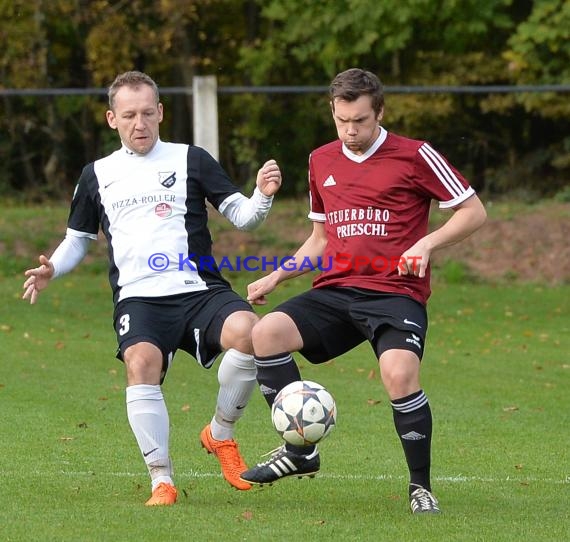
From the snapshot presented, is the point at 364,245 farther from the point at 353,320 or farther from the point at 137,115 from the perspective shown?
the point at 137,115

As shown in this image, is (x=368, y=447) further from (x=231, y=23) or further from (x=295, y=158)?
(x=231, y=23)

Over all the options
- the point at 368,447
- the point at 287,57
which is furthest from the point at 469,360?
the point at 287,57

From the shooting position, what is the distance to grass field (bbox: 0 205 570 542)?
577 cm

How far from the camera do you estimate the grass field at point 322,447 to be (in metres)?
5.77

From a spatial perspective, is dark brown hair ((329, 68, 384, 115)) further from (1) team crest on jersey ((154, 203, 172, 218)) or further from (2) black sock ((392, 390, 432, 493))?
(2) black sock ((392, 390, 432, 493))

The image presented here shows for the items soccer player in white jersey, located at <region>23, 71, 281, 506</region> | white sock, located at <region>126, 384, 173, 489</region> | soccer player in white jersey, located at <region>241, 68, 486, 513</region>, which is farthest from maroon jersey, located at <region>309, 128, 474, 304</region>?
white sock, located at <region>126, 384, 173, 489</region>

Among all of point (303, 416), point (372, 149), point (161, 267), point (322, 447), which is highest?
point (372, 149)

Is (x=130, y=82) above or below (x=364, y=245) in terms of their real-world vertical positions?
above

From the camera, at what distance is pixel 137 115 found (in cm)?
654

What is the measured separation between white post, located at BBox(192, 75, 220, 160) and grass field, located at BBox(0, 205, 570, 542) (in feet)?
11.0

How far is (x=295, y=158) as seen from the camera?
20641mm

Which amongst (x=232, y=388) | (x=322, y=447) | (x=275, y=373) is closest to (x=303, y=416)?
(x=275, y=373)

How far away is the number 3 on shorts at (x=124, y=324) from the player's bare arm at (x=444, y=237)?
1.35 meters

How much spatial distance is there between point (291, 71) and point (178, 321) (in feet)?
55.9
